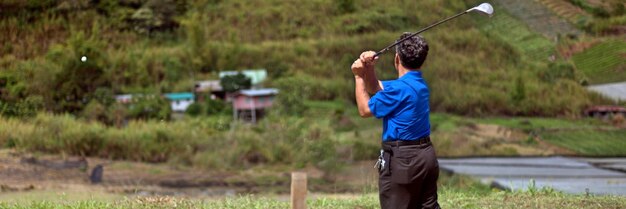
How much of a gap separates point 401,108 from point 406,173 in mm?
276

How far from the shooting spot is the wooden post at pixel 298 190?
4.05 m

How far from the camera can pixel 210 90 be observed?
509 inches

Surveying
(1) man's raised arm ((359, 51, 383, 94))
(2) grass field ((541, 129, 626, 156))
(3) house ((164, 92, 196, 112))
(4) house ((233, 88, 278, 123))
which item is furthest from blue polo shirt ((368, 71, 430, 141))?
(3) house ((164, 92, 196, 112))

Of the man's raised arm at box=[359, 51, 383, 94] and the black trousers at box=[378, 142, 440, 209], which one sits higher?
the man's raised arm at box=[359, 51, 383, 94]

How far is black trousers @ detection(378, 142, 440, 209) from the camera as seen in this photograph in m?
4.09

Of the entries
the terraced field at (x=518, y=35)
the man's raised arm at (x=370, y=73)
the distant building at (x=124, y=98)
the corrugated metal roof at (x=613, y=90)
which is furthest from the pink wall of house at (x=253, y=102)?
the man's raised arm at (x=370, y=73)

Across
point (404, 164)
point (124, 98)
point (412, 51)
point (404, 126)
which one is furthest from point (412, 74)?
point (124, 98)

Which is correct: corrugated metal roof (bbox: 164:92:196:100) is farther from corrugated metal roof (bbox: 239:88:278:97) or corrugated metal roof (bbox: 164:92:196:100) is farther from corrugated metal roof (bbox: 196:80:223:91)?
corrugated metal roof (bbox: 239:88:278:97)

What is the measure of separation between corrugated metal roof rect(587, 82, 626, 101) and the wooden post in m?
6.22

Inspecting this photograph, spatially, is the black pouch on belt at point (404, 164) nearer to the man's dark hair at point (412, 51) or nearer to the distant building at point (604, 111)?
the man's dark hair at point (412, 51)

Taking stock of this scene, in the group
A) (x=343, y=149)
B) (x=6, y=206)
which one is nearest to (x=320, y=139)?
(x=343, y=149)

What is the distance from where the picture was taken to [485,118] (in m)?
11.6

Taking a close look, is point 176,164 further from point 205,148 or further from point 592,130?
point 592,130

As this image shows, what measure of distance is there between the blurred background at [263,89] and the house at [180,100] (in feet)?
0.08
